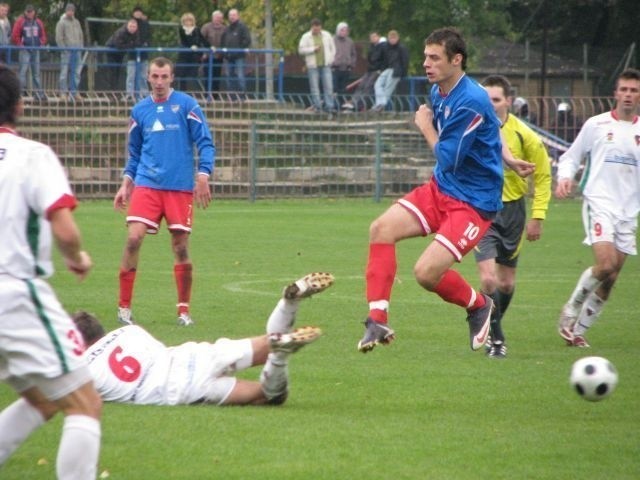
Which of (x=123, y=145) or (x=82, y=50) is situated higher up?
(x=82, y=50)

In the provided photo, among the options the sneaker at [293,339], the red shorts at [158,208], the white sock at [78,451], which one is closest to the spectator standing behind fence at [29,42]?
the red shorts at [158,208]

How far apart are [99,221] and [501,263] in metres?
13.3

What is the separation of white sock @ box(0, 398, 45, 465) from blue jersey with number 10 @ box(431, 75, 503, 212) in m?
3.85

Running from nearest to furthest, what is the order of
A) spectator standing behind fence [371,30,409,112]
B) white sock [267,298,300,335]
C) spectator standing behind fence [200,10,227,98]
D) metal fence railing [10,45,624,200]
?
white sock [267,298,300,335] → metal fence railing [10,45,624,200] → spectator standing behind fence [200,10,227,98] → spectator standing behind fence [371,30,409,112]

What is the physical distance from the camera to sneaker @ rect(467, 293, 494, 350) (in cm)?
927

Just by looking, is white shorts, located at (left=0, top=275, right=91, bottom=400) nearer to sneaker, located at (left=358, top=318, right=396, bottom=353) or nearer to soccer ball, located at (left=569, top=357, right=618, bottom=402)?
sneaker, located at (left=358, top=318, right=396, bottom=353)

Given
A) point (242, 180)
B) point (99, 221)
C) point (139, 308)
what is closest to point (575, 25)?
point (242, 180)

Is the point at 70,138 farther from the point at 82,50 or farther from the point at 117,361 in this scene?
the point at 117,361

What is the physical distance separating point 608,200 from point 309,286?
165 inches

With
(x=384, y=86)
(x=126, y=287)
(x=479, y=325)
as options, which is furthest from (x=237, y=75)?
(x=479, y=325)

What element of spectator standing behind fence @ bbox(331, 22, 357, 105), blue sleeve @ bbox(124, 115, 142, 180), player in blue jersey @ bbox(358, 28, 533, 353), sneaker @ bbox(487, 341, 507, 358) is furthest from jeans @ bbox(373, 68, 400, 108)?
player in blue jersey @ bbox(358, 28, 533, 353)

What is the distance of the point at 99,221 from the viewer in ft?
76.0

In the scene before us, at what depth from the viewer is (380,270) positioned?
8719 mm

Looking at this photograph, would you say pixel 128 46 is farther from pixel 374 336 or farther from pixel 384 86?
pixel 374 336
